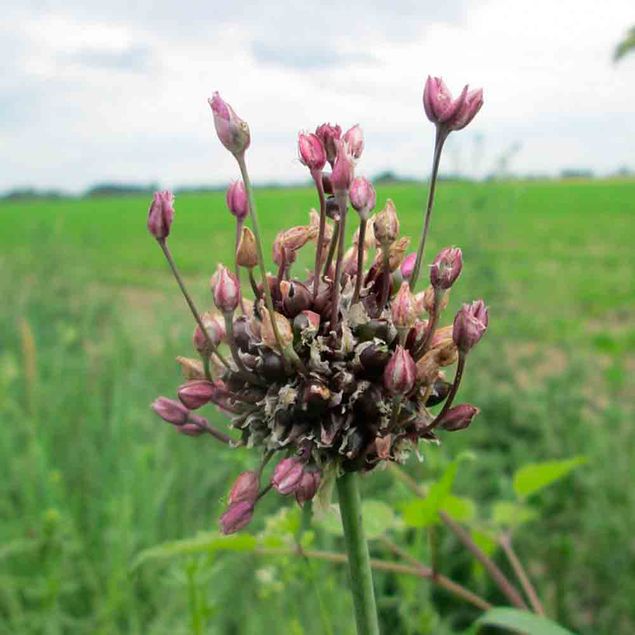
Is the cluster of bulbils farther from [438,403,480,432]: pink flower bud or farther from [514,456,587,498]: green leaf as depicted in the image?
[514,456,587,498]: green leaf

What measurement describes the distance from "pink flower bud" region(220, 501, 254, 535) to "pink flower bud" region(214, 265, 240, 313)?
0.26 meters

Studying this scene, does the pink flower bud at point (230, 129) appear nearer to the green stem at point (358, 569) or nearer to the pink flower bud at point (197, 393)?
the pink flower bud at point (197, 393)

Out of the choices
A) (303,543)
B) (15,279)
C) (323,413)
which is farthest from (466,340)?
(15,279)

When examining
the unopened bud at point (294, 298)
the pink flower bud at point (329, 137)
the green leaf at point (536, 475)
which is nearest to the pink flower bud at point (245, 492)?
the unopened bud at point (294, 298)

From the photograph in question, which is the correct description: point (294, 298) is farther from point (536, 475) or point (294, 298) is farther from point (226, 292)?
point (536, 475)

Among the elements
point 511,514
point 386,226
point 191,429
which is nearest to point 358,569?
point 191,429

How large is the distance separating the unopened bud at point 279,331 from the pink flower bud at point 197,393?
113 mm

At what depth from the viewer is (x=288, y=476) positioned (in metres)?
1.00

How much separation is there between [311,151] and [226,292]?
0.68 feet

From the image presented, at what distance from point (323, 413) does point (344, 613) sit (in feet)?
4.74

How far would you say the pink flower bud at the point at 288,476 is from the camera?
99 centimetres

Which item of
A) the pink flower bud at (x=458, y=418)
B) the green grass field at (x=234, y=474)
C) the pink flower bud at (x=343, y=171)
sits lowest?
the green grass field at (x=234, y=474)

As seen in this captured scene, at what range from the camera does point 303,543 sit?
145 cm

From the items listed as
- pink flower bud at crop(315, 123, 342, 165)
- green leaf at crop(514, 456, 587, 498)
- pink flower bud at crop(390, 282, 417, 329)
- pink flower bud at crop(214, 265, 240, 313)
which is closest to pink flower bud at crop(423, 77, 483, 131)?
pink flower bud at crop(315, 123, 342, 165)
